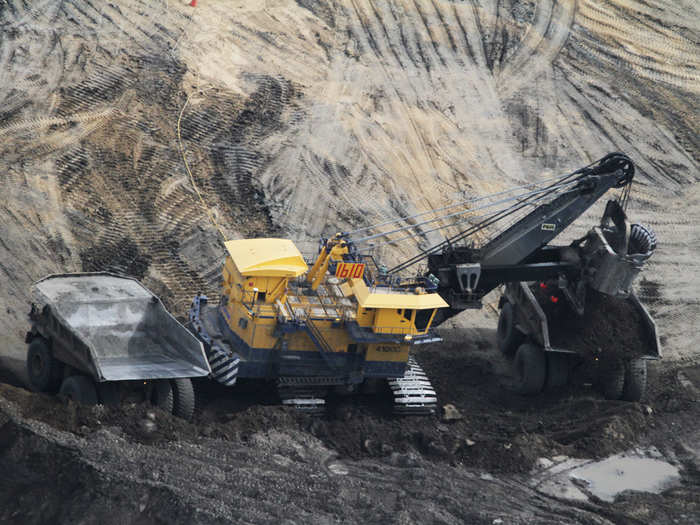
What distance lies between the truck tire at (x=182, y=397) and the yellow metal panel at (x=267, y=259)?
2127 millimetres

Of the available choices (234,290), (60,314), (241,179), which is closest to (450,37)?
(241,179)

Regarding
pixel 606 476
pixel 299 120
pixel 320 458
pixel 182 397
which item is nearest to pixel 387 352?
pixel 320 458

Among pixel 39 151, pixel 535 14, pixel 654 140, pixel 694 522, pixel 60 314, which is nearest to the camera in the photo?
pixel 694 522

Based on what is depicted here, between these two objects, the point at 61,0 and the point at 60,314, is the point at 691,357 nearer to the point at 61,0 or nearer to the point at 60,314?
the point at 60,314

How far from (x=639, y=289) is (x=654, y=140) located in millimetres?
5754

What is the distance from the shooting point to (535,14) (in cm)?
2973

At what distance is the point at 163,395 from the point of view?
51.3 ft

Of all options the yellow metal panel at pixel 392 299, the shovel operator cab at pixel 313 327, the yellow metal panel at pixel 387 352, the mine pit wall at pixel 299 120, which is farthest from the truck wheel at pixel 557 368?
the mine pit wall at pixel 299 120

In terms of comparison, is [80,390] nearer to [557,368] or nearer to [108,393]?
[108,393]

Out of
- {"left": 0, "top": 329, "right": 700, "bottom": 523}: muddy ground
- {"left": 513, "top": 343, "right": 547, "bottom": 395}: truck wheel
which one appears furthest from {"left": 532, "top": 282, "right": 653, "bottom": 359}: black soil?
{"left": 0, "top": 329, "right": 700, "bottom": 523}: muddy ground

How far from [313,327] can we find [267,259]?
4.56 feet

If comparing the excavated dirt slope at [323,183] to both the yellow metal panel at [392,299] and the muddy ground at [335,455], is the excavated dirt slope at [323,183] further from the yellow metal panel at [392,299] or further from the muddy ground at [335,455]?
the yellow metal panel at [392,299]

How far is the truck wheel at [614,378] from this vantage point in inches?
730

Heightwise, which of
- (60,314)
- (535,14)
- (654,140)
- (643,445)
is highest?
(535,14)
